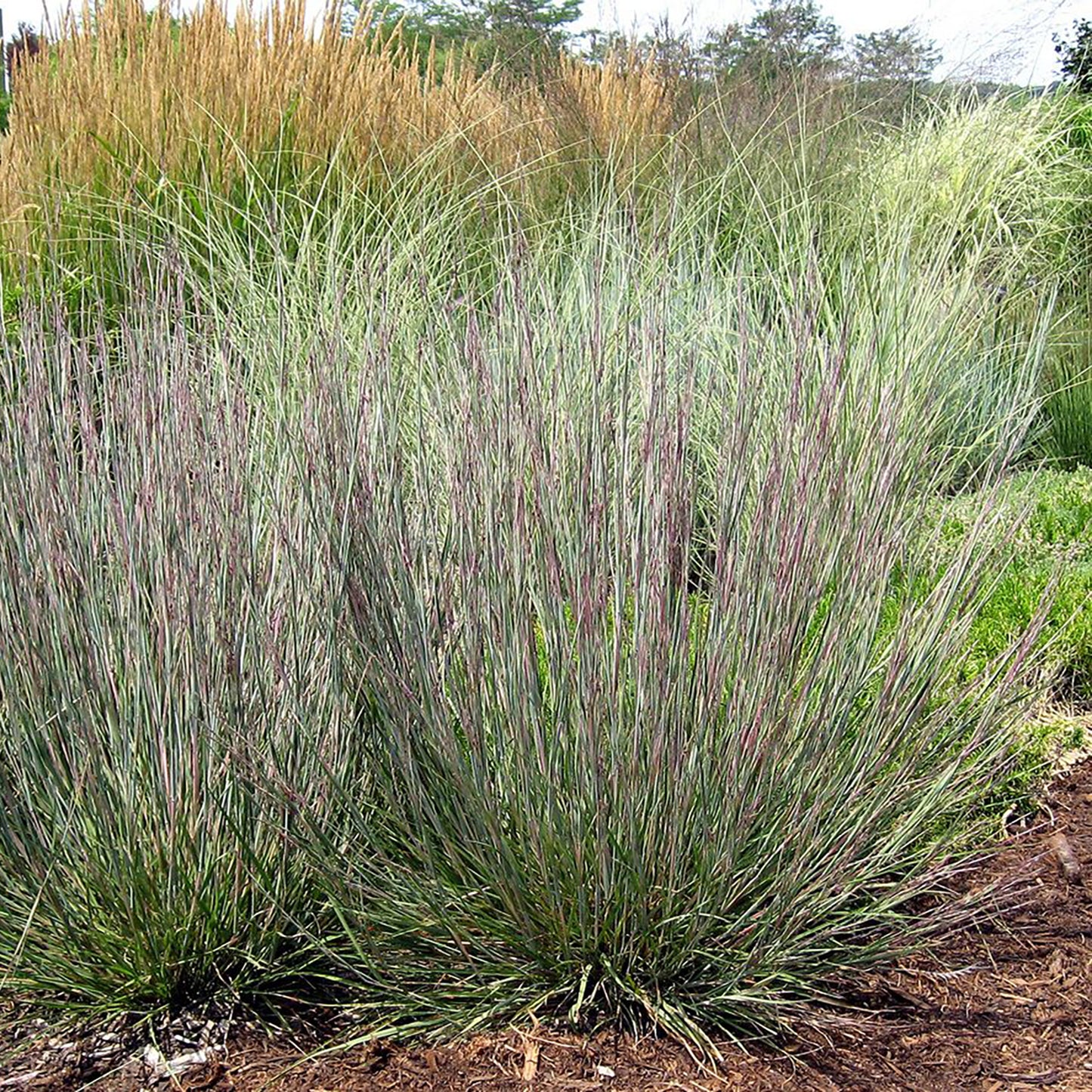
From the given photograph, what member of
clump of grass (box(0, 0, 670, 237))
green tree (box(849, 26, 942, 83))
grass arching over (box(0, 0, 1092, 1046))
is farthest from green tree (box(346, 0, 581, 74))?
grass arching over (box(0, 0, 1092, 1046))

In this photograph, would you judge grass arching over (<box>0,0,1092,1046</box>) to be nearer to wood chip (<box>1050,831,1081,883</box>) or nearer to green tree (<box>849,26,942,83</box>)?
wood chip (<box>1050,831,1081,883</box>)

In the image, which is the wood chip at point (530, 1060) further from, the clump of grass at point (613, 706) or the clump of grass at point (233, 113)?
the clump of grass at point (233, 113)

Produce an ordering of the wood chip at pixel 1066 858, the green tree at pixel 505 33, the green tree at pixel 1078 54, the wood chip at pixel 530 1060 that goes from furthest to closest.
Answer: the green tree at pixel 1078 54 → the green tree at pixel 505 33 → the wood chip at pixel 1066 858 → the wood chip at pixel 530 1060

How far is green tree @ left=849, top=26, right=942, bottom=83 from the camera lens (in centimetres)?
891

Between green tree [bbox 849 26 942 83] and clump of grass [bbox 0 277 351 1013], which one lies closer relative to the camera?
clump of grass [bbox 0 277 351 1013]

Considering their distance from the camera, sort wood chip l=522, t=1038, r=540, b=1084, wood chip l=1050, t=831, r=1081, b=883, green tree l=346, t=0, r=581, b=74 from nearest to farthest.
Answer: wood chip l=522, t=1038, r=540, b=1084 < wood chip l=1050, t=831, r=1081, b=883 < green tree l=346, t=0, r=581, b=74

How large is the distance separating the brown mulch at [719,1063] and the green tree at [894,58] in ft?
24.7

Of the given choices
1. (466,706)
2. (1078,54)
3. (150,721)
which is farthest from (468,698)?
(1078,54)

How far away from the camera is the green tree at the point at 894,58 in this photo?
8.91 m

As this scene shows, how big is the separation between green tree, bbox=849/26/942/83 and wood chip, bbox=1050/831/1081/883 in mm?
6869

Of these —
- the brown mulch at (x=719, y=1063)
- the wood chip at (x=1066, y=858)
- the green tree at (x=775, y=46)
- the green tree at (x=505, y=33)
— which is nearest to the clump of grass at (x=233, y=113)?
the green tree at (x=505, y=33)

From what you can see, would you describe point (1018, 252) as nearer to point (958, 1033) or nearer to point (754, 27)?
point (754, 27)

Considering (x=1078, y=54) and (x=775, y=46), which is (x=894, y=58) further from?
(x=1078, y=54)

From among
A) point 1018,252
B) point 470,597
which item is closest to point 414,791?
point 470,597
